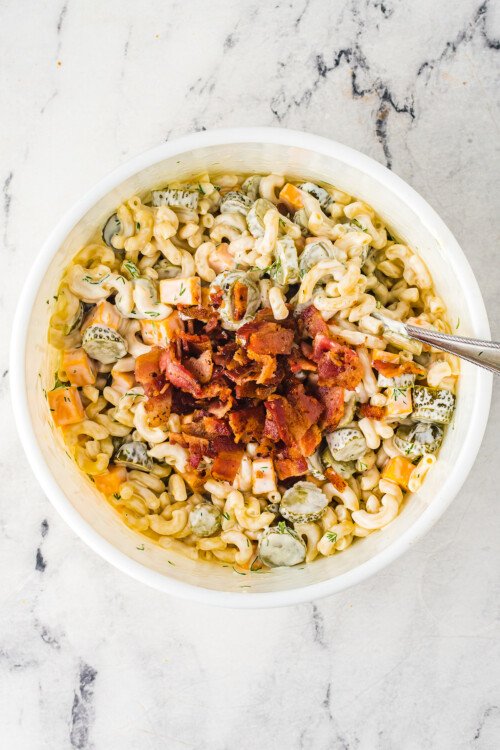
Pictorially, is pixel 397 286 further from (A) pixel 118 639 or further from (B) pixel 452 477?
(A) pixel 118 639

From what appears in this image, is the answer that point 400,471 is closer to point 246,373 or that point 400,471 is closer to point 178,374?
point 246,373

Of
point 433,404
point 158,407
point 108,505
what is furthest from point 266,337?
point 108,505

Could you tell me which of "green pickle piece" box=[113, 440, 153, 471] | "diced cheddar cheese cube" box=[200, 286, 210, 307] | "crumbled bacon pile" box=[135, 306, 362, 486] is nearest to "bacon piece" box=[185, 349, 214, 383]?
"crumbled bacon pile" box=[135, 306, 362, 486]

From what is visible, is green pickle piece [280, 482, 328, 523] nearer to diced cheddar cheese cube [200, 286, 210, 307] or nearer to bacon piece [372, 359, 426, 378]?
bacon piece [372, 359, 426, 378]

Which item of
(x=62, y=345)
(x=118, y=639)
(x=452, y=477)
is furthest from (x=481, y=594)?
(x=62, y=345)

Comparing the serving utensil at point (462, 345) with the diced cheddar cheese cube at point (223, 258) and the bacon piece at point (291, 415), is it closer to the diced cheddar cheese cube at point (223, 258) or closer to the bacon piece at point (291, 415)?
the bacon piece at point (291, 415)

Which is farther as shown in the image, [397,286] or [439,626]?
[439,626]
